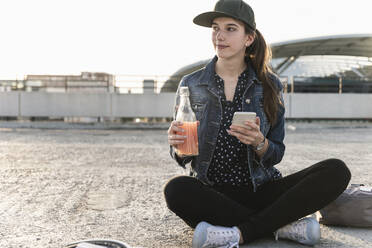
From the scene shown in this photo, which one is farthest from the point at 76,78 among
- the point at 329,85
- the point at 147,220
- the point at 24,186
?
the point at 147,220

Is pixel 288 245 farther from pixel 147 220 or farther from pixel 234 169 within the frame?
pixel 147 220

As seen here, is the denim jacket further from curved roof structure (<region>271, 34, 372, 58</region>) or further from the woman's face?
curved roof structure (<region>271, 34, 372, 58</region>)

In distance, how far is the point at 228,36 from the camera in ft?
10.2

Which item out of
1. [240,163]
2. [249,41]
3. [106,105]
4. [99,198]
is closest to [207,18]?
[249,41]

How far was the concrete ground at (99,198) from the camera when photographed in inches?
125

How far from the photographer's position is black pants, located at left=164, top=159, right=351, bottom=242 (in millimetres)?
2887

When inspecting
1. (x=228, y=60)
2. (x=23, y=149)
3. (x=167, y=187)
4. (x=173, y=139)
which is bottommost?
(x=23, y=149)

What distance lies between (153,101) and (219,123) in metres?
17.4

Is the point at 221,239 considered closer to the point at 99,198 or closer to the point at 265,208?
the point at 265,208

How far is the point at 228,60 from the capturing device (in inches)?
128

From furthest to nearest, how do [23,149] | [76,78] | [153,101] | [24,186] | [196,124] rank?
1. [76,78]
2. [153,101]
3. [23,149]
4. [24,186]
5. [196,124]

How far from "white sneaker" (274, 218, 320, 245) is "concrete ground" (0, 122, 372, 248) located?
7 centimetres

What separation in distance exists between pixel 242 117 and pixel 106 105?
18006 mm

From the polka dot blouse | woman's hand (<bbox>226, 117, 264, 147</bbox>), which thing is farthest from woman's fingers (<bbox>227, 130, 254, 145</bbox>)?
the polka dot blouse
